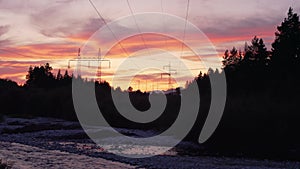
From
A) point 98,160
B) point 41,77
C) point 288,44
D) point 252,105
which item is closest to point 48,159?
point 98,160

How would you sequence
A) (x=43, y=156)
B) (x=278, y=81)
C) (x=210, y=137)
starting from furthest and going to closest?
(x=278, y=81) → (x=210, y=137) → (x=43, y=156)

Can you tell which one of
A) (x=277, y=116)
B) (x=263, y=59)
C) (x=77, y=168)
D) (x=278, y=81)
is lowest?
(x=77, y=168)

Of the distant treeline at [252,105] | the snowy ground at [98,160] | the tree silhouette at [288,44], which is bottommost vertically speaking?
the snowy ground at [98,160]

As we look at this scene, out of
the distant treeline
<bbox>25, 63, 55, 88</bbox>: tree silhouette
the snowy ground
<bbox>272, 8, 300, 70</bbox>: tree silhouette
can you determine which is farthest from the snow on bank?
<bbox>25, 63, 55, 88</bbox>: tree silhouette

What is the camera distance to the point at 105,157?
1258 inches

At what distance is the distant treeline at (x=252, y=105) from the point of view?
46406 mm

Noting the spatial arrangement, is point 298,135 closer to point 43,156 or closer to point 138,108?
point 43,156

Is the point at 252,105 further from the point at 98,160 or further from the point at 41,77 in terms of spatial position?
the point at 41,77

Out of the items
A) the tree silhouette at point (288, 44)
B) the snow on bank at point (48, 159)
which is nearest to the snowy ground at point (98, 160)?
the snow on bank at point (48, 159)

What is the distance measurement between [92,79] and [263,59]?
190 ft

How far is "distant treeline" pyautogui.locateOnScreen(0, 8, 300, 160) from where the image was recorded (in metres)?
46.4

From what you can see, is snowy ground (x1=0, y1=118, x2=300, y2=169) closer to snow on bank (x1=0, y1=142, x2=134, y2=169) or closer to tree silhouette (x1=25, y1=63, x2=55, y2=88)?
snow on bank (x1=0, y1=142, x2=134, y2=169)

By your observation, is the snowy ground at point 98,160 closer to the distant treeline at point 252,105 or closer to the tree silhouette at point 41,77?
the distant treeline at point 252,105

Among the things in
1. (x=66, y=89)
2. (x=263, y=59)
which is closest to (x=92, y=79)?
(x=66, y=89)
